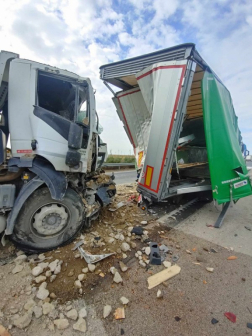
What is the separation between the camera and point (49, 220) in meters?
2.38

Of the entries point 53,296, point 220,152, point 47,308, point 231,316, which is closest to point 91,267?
point 53,296

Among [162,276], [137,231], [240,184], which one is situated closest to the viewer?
[162,276]

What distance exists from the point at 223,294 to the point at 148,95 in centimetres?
316

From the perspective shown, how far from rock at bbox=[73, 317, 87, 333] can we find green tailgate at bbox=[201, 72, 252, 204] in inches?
113

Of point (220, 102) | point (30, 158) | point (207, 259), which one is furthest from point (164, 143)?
point (30, 158)

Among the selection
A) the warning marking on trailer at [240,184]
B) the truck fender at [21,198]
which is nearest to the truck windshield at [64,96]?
the truck fender at [21,198]

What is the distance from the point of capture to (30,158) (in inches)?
91.0

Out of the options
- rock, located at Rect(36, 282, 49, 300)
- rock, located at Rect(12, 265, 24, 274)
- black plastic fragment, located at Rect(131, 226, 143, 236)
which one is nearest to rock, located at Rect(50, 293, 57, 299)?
rock, located at Rect(36, 282, 49, 300)

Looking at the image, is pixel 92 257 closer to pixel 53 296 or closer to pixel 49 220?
pixel 53 296

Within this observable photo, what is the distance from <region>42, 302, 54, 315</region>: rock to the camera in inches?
59.0

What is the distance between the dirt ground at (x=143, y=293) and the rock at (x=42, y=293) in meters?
0.04

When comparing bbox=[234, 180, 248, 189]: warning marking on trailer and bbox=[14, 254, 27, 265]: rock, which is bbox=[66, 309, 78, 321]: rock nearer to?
bbox=[14, 254, 27, 265]: rock

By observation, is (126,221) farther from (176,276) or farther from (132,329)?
(132,329)

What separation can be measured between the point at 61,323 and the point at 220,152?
3.36 metres
